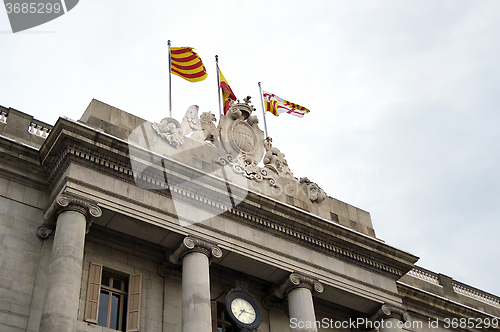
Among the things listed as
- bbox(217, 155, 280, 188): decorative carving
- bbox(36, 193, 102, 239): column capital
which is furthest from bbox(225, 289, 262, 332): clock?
bbox(36, 193, 102, 239): column capital

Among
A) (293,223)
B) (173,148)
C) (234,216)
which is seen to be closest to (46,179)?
(173,148)

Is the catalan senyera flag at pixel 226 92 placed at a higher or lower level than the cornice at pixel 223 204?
higher

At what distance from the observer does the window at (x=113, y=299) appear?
23.3 meters

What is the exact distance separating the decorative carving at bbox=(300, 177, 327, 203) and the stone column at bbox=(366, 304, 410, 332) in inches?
215

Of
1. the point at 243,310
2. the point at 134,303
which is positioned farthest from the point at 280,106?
the point at 134,303

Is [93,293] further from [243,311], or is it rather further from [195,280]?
[243,311]

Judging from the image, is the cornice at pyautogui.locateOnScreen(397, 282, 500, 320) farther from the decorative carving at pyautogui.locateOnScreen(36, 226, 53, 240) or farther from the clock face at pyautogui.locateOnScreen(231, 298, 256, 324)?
the decorative carving at pyautogui.locateOnScreen(36, 226, 53, 240)

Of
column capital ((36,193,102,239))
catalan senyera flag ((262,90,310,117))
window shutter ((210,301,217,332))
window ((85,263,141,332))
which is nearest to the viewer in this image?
column capital ((36,193,102,239))

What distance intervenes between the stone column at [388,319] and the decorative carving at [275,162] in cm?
697

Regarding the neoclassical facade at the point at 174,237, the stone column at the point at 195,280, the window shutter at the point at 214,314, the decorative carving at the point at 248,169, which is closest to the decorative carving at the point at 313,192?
the neoclassical facade at the point at 174,237

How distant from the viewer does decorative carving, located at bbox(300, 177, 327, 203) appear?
30.6 metres

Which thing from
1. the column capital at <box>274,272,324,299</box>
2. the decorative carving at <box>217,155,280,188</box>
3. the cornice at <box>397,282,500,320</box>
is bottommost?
the column capital at <box>274,272,324,299</box>

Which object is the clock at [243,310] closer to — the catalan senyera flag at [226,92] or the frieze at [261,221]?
the frieze at [261,221]

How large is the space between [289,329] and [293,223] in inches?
172
